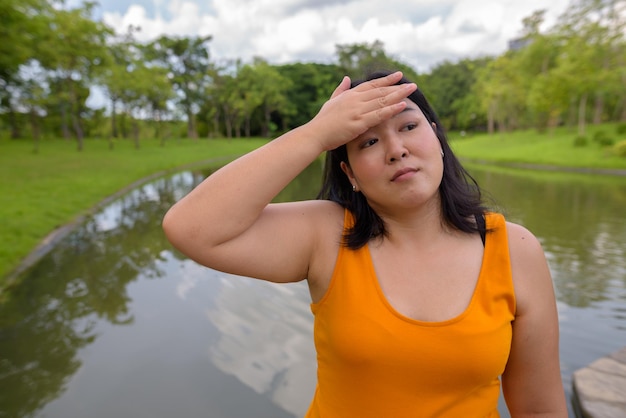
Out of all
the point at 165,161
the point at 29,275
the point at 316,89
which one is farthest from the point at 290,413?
the point at 316,89

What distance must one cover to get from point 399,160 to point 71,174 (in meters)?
16.6

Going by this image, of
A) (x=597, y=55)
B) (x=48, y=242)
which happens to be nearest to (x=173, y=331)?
(x=48, y=242)

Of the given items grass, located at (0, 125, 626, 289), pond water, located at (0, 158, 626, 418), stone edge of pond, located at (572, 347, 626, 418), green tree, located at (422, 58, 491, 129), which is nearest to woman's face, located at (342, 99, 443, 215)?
grass, located at (0, 125, 626, 289)

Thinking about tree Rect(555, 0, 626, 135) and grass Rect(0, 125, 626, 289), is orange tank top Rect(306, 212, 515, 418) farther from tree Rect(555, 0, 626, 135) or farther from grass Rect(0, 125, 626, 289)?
tree Rect(555, 0, 626, 135)

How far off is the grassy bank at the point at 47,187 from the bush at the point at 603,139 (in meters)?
21.7

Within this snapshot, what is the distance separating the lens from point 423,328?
1061 millimetres

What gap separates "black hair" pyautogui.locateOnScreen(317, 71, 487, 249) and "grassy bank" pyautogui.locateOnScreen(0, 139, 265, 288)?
5.80 metres

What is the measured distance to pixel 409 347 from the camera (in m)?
1.05

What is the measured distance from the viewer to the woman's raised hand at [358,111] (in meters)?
1.09

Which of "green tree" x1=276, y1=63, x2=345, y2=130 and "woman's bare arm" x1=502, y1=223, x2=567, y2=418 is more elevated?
"green tree" x1=276, y1=63, x2=345, y2=130

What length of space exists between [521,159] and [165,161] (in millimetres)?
19296

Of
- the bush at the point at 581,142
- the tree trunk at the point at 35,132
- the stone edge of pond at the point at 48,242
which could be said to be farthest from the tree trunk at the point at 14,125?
the bush at the point at 581,142

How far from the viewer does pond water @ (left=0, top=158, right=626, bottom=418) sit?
332 cm

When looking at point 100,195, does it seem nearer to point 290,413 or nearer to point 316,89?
point 290,413
